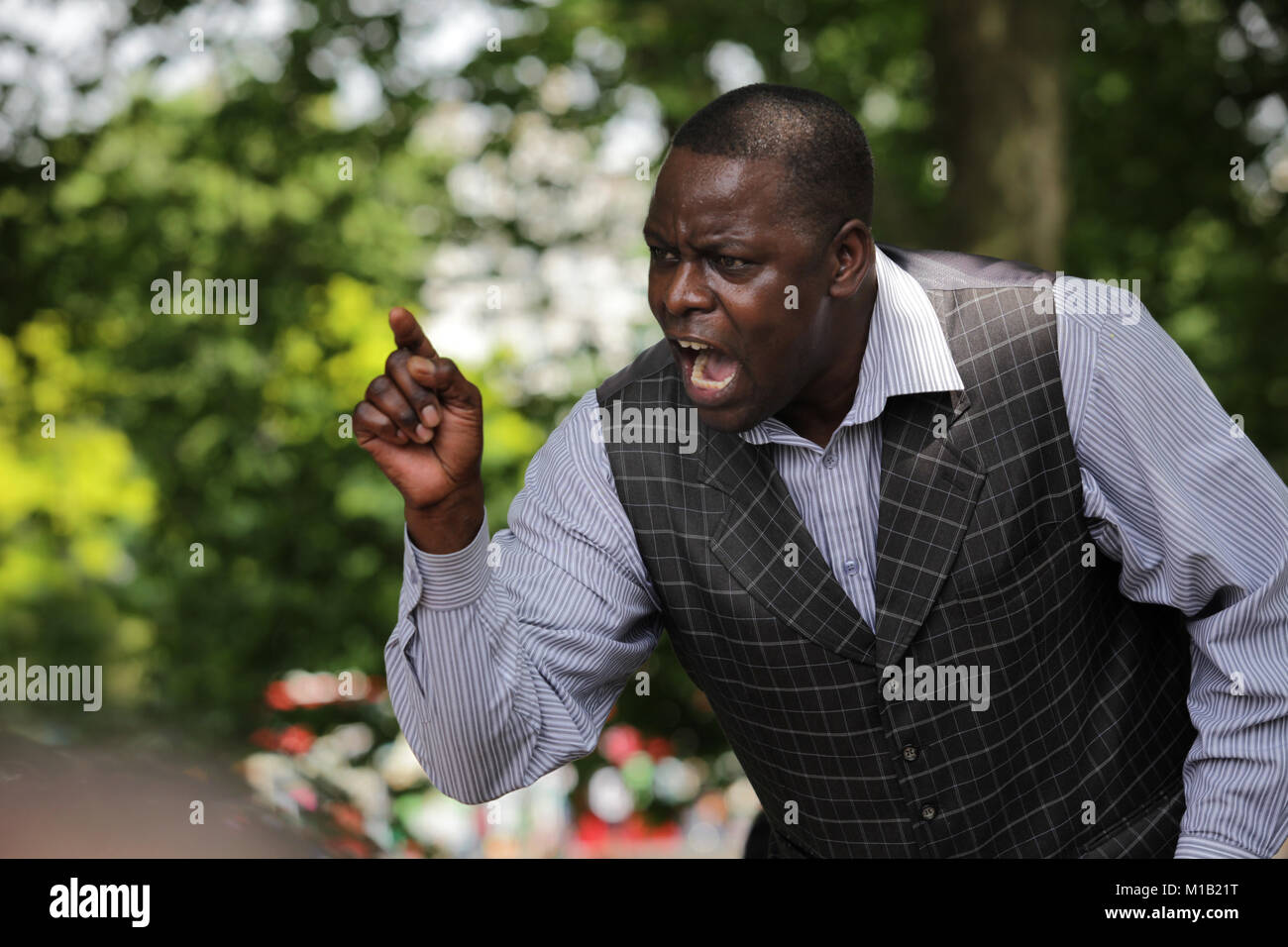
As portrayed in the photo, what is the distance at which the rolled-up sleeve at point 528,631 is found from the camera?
80.0 inches

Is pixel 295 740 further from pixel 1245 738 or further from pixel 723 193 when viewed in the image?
pixel 1245 738

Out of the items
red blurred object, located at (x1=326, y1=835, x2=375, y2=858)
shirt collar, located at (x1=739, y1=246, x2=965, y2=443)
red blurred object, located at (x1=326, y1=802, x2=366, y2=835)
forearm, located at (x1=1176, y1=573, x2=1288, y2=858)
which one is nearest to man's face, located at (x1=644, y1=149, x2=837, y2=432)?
shirt collar, located at (x1=739, y1=246, x2=965, y2=443)

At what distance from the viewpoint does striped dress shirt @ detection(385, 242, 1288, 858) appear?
208 cm

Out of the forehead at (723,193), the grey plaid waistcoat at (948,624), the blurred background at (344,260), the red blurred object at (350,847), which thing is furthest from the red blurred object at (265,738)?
the forehead at (723,193)

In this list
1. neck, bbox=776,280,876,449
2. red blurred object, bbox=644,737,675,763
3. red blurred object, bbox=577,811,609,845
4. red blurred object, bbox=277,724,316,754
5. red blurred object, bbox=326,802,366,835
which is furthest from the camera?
red blurred object, bbox=644,737,675,763

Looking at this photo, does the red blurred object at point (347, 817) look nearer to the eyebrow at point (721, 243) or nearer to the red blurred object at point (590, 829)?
the red blurred object at point (590, 829)

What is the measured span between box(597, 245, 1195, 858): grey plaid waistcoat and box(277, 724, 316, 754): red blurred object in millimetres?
2969

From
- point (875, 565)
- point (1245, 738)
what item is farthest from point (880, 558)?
point (1245, 738)

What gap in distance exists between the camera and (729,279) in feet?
7.06

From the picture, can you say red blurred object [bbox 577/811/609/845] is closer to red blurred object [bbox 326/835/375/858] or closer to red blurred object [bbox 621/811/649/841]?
red blurred object [bbox 621/811/649/841]

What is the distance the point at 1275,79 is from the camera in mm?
6176
